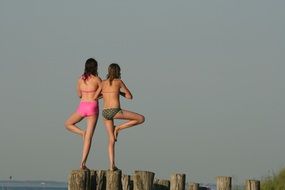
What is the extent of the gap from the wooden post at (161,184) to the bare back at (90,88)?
6.66 feet

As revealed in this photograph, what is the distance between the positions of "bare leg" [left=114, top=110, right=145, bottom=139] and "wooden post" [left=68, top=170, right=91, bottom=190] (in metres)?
1.51

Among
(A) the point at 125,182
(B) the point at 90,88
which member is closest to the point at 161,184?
A: (A) the point at 125,182

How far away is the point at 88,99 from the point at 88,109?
0.62 feet

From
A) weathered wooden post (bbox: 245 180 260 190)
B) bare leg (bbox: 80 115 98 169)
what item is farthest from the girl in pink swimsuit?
weathered wooden post (bbox: 245 180 260 190)

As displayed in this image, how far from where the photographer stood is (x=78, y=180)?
17.9 meters

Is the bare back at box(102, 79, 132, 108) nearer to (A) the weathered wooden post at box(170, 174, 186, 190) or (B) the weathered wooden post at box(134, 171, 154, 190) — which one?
(B) the weathered wooden post at box(134, 171, 154, 190)

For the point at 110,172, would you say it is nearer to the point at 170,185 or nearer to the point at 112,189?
the point at 112,189

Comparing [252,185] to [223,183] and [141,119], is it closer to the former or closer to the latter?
[223,183]

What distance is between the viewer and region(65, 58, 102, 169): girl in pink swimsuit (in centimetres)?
1912

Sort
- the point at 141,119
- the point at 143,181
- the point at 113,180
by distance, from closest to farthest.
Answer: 1. the point at 113,180
2. the point at 143,181
3. the point at 141,119

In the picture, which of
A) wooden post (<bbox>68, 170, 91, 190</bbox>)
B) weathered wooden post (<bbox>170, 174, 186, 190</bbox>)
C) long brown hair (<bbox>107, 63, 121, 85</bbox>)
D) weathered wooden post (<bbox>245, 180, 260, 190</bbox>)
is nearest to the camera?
wooden post (<bbox>68, 170, 91, 190</bbox>)

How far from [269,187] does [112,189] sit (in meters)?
10.8

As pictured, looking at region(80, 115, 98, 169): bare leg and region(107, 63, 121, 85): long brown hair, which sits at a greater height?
region(107, 63, 121, 85): long brown hair

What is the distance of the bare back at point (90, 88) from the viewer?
63.1 feet
